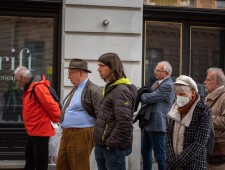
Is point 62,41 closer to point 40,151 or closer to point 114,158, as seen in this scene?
point 40,151

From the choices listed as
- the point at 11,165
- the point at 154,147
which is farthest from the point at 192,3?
Answer: the point at 11,165

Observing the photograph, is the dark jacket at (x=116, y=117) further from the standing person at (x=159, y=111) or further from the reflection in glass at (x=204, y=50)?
the reflection in glass at (x=204, y=50)

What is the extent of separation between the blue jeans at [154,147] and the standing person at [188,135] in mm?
2841

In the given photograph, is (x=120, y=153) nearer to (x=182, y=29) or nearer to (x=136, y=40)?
(x=136, y=40)

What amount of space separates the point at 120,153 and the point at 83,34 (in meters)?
3.81

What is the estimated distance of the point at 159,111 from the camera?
312 inches

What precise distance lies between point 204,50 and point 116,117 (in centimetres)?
518

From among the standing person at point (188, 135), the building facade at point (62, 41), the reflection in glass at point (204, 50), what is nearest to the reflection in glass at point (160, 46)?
the building facade at point (62, 41)

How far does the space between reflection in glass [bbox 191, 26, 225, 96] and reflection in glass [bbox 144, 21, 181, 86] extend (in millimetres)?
347

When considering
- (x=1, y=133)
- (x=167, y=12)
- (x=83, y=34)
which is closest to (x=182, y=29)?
(x=167, y=12)

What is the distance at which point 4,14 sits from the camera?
9.12 metres

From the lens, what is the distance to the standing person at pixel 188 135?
4891 millimetres

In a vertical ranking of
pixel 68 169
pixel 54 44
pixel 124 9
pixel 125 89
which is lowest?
pixel 68 169

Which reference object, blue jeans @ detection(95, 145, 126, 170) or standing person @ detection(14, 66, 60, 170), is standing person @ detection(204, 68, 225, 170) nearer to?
blue jeans @ detection(95, 145, 126, 170)
